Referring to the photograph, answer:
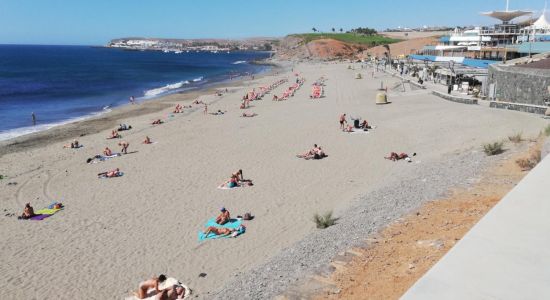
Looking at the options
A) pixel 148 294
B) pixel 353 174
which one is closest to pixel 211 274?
pixel 148 294

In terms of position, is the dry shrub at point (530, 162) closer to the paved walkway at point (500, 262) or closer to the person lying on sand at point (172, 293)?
the paved walkway at point (500, 262)

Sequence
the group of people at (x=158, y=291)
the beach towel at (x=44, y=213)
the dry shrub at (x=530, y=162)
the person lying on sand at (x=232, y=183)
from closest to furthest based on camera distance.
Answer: the group of people at (x=158, y=291) → the dry shrub at (x=530, y=162) → the beach towel at (x=44, y=213) → the person lying on sand at (x=232, y=183)

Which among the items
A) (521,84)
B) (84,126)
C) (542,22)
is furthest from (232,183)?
(542,22)

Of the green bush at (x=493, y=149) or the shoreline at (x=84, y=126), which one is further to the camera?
the shoreline at (x=84, y=126)

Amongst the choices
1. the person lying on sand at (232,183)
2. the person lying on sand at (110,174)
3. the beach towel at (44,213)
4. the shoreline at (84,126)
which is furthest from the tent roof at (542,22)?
the beach towel at (44,213)

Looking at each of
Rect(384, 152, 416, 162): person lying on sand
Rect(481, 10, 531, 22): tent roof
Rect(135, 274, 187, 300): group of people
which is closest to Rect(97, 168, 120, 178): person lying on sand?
Rect(135, 274, 187, 300): group of people

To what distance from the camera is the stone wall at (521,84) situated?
19.2 m

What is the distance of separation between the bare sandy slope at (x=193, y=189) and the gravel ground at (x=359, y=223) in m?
0.74

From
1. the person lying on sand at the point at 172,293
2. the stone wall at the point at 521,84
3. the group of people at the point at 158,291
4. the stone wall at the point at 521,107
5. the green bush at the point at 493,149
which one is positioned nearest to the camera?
the person lying on sand at the point at 172,293

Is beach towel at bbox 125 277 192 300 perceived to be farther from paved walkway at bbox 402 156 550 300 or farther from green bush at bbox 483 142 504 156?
green bush at bbox 483 142 504 156

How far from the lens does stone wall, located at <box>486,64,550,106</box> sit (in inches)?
757

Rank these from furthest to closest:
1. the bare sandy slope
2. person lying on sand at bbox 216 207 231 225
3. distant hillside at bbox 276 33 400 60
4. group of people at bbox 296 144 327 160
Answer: distant hillside at bbox 276 33 400 60
group of people at bbox 296 144 327 160
person lying on sand at bbox 216 207 231 225
the bare sandy slope

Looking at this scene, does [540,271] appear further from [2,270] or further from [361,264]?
[2,270]

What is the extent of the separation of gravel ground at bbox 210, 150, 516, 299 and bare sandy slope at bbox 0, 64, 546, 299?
0.74 meters
